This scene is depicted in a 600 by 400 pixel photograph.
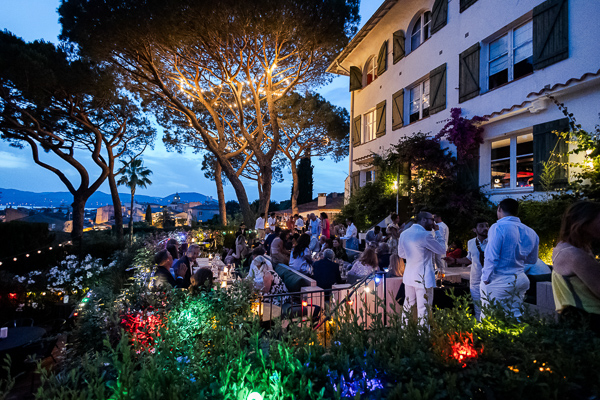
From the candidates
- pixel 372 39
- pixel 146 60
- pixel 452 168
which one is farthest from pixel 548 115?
pixel 146 60

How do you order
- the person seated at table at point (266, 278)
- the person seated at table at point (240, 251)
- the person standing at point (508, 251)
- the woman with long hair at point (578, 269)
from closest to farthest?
1. the woman with long hair at point (578, 269)
2. the person standing at point (508, 251)
3. the person seated at table at point (266, 278)
4. the person seated at table at point (240, 251)

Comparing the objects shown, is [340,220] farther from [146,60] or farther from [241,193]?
[146,60]

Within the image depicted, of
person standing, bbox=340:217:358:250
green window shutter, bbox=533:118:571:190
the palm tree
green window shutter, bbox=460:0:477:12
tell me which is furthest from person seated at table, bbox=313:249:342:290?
the palm tree

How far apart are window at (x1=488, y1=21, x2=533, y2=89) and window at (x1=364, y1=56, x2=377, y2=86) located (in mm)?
7050

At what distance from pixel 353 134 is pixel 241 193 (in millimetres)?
6659

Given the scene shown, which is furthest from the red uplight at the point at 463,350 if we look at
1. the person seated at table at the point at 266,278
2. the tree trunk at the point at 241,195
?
the tree trunk at the point at 241,195

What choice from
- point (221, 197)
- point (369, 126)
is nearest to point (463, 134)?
point (369, 126)

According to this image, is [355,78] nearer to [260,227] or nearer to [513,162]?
[260,227]

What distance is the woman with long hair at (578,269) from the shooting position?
6.91 feet

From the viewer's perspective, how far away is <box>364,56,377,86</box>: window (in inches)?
638

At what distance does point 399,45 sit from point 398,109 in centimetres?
261

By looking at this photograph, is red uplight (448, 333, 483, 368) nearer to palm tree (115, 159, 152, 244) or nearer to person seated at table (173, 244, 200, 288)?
person seated at table (173, 244, 200, 288)

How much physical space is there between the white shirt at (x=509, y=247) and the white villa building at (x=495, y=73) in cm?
485

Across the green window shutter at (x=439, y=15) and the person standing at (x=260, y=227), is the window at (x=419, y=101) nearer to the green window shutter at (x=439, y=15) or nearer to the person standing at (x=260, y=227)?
the green window shutter at (x=439, y=15)
